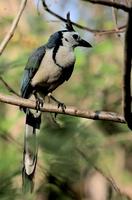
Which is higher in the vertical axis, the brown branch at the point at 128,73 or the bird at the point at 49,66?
the brown branch at the point at 128,73

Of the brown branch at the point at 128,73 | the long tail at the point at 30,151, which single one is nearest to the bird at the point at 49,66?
the long tail at the point at 30,151

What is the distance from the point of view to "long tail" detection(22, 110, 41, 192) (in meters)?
1.69

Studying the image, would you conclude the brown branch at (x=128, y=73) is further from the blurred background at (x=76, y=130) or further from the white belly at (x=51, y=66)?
the white belly at (x=51, y=66)

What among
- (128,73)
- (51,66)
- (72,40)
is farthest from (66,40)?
(128,73)

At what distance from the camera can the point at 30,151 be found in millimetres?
1759

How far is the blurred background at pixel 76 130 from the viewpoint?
70.5 inches

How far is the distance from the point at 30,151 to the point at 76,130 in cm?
15

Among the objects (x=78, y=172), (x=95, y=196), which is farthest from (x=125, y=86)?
(x=95, y=196)

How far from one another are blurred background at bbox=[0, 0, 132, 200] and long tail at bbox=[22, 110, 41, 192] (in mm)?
36

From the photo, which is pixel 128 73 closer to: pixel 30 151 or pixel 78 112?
pixel 30 151

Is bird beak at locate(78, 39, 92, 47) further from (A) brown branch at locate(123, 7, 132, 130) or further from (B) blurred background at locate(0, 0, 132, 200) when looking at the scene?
(A) brown branch at locate(123, 7, 132, 130)

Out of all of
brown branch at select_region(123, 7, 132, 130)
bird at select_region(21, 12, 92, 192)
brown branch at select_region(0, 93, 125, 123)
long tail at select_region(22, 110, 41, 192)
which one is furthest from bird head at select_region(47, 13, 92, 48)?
brown branch at select_region(123, 7, 132, 130)

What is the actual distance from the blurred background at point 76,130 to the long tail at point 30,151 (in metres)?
0.04

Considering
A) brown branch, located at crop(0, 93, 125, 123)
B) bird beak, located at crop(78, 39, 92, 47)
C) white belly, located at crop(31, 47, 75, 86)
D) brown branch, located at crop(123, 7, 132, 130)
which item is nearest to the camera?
brown branch, located at crop(123, 7, 132, 130)
